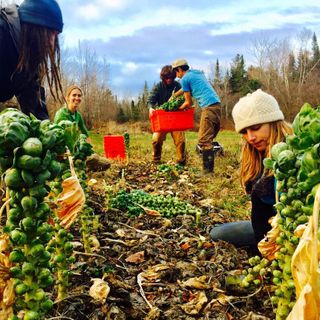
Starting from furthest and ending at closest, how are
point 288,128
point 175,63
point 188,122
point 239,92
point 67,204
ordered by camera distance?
point 239,92
point 188,122
point 175,63
point 288,128
point 67,204

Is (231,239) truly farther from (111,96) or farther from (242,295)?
(111,96)

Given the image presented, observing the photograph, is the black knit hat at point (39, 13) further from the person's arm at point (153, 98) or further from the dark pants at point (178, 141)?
the person's arm at point (153, 98)

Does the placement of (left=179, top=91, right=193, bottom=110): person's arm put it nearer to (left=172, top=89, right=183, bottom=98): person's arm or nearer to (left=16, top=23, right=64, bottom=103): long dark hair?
(left=172, top=89, right=183, bottom=98): person's arm

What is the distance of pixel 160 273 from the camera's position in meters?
2.59

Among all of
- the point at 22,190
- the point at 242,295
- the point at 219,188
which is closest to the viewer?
the point at 22,190

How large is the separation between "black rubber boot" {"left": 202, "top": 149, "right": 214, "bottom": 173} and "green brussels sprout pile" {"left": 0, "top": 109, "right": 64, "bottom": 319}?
225 inches

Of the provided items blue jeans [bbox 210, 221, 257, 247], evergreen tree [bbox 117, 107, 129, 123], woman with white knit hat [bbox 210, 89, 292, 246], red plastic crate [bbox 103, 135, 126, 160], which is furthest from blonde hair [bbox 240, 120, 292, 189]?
evergreen tree [bbox 117, 107, 129, 123]

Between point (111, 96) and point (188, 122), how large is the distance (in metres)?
36.0

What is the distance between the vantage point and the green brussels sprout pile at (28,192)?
1.23 m

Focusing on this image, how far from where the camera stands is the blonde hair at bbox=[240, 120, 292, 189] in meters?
2.82

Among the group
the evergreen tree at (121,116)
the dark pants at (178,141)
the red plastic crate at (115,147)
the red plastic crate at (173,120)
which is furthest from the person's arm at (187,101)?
the evergreen tree at (121,116)

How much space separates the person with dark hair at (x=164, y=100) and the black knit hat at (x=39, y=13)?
5187 millimetres

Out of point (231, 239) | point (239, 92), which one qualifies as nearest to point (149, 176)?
point (231, 239)

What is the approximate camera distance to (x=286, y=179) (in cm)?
159
